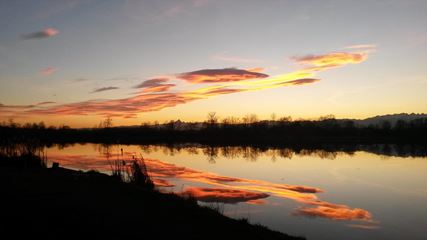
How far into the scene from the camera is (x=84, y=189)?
485 inches

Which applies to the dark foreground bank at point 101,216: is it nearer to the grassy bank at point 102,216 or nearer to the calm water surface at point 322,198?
the grassy bank at point 102,216

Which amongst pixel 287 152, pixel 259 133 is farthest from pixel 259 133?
pixel 287 152

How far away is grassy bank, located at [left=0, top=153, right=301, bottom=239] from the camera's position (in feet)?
24.5

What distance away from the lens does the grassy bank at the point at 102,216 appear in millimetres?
7453

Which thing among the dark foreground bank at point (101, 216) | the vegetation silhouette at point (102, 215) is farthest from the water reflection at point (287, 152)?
the dark foreground bank at point (101, 216)

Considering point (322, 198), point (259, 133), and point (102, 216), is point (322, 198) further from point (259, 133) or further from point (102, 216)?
point (259, 133)

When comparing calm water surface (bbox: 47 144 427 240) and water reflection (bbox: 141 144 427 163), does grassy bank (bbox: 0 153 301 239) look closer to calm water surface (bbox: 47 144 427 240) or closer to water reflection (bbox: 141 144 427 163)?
calm water surface (bbox: 47 144 427 240)

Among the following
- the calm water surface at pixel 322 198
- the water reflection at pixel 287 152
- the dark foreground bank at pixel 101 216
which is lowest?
the calm water surface at pixel 322 198

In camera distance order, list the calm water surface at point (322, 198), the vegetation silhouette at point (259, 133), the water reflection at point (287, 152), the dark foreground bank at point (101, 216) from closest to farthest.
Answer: the dark foreground bank at point (101, 216)
the calm water surface at point (322, 198)
the water reflection at point (287, 152)
the vegetation silhouette at point (259, 133)

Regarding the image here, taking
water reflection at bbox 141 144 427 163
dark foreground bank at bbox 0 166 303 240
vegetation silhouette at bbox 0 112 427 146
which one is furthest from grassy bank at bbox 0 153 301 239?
vegetation silhouette at bbox 0 112 427 146

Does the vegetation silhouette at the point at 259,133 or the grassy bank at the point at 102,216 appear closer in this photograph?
the grassy bank at the point at 102,216

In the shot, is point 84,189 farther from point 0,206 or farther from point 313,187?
point 313,187

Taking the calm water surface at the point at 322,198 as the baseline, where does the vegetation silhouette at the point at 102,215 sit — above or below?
above

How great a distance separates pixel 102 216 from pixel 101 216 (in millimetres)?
23
